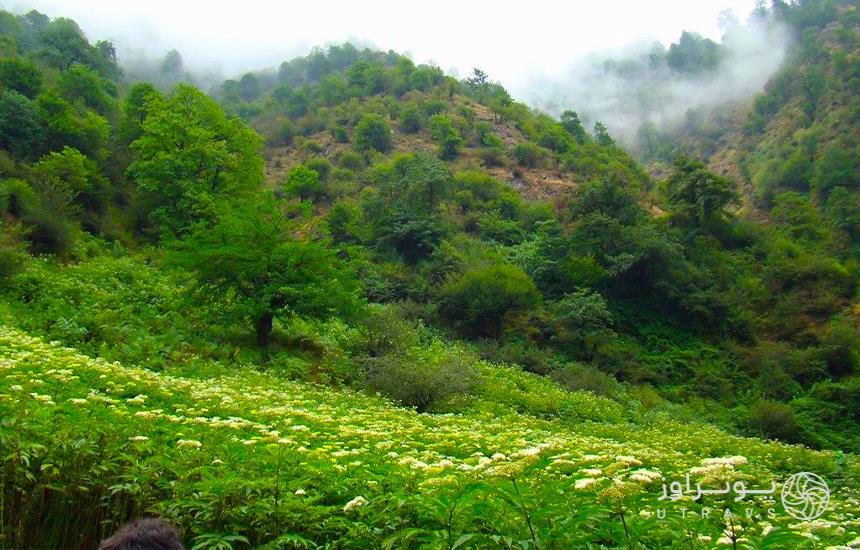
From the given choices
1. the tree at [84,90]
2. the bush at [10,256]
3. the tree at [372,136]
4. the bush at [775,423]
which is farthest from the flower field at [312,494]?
the tree at [372,136]

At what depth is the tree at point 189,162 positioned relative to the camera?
23.6 metres

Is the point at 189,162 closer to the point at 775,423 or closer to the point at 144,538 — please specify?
the point at 144,538

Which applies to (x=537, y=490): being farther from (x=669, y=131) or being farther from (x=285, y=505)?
(x=669, y=131)

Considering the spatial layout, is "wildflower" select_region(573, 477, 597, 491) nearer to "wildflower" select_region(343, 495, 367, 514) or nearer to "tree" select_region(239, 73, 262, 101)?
"wildflower" select_region(343, 495, 367, 514)

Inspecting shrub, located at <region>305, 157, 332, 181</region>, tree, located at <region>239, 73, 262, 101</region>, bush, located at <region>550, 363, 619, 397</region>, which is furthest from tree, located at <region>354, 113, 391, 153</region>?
tree, located at <region>239, 73, 262, 101</region>

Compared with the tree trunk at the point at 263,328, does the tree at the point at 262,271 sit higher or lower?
higher

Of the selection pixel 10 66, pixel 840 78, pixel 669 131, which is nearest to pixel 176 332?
pixel 10 66

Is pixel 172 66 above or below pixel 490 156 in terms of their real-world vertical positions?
above

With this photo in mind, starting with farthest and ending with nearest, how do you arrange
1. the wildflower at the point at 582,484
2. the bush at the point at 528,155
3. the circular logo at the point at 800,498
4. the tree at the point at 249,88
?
the tree at the point at 249,88, the bush at the point at 528,155, the circular logo at the point at 800,498, the wildflower at the point at 582,484

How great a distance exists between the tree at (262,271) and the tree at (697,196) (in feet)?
89.6

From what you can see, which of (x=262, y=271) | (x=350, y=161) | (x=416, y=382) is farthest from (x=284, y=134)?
(x=416, y=382)

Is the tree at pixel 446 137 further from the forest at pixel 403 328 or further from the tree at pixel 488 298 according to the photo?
the tree at pixel 488 298

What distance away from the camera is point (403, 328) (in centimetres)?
1764

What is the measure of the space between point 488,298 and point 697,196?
18.0 meters
